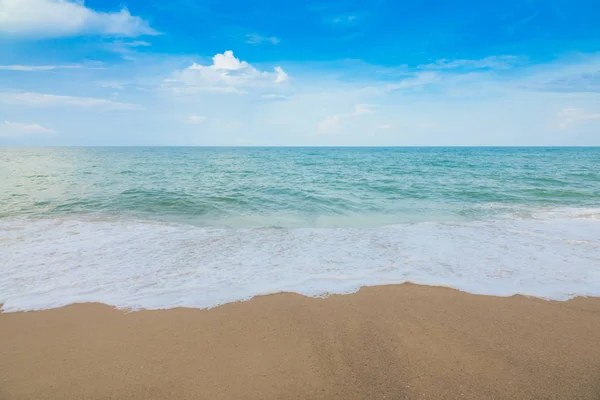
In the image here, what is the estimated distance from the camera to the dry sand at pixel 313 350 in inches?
110

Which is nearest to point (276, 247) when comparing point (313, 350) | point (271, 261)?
point (271, 261)

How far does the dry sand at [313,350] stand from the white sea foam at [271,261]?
44 cm

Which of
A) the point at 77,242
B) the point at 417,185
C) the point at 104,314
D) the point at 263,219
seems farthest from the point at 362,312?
the point at 417,185

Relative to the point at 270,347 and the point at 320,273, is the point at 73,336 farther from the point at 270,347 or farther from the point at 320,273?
the point at 320,273

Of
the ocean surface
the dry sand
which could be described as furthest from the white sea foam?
the dry sand

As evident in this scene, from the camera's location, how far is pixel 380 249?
657 centimetres

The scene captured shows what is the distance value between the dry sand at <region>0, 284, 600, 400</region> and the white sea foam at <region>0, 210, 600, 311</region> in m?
0.44

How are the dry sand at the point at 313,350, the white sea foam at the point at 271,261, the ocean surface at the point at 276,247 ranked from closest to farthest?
the dry sand at the point at 313,350 < the white sea foam at the point at 271,261 < the ocean surface at the point at 276,247

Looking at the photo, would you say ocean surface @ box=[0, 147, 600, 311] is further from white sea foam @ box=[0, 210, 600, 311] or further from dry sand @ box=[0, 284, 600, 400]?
dry sand @ box=[0, 284, 600, 400]

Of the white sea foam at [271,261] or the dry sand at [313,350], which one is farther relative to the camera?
the white sea foam at [271,261]

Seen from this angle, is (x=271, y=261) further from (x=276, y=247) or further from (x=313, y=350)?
(x=313, y=350)

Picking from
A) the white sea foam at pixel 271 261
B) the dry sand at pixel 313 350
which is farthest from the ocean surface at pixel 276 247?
the dry sand at pixel 313 350

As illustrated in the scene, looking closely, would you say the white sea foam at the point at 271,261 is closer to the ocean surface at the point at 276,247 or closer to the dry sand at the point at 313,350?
the ocean surface at the point at 276,247

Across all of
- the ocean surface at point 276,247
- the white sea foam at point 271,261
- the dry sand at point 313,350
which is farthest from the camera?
the ocean surface at point 276,247
